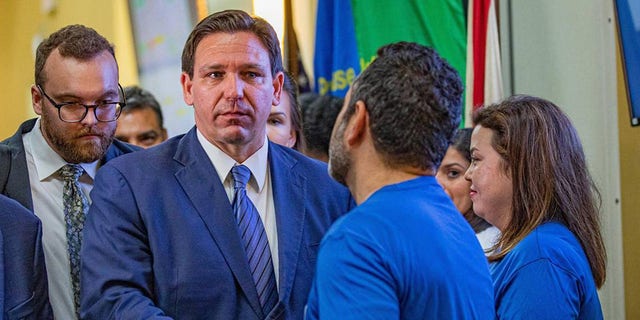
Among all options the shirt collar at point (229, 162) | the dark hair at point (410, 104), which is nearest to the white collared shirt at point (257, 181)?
the shirt collar at point (229, 162)

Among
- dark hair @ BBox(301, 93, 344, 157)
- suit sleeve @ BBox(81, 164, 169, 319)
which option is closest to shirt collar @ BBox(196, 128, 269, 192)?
suit sleeve @ BBox(81, 164, 169, 319)

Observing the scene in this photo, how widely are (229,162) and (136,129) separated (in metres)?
2.11

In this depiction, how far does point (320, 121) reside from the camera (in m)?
4.56

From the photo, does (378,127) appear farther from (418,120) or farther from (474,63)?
(474,63)

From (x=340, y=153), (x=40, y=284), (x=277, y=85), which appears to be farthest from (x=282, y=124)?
(x=340, y=153)

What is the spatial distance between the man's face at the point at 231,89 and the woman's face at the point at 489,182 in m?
0.56

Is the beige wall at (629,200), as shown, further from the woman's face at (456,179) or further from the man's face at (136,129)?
the man's face at (136,129)

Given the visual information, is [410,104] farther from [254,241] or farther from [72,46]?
[72,46]

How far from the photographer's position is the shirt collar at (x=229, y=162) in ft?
7.45

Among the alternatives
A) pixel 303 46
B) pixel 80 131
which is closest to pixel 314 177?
pixel 80 131

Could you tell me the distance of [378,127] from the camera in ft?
5.67

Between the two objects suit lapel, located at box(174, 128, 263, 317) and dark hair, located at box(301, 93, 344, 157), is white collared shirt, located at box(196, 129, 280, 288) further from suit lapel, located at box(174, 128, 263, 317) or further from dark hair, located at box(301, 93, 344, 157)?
dark hair, located at box(301, 93, 344, 157)

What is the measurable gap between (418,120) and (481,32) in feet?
9.58

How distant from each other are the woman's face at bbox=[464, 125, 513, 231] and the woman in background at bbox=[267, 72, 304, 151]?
1013 mm
